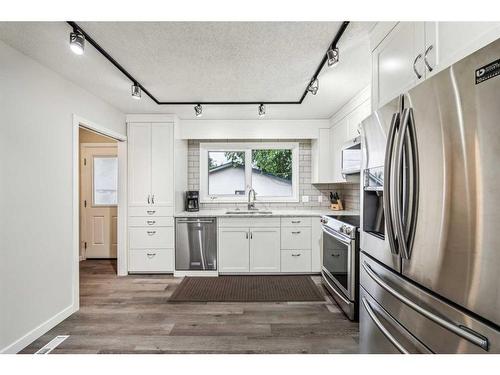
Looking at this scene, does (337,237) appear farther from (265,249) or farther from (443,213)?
(443,213)

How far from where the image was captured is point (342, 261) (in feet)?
9.04

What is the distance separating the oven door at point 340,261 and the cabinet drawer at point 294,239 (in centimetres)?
52

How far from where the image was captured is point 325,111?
3762mm

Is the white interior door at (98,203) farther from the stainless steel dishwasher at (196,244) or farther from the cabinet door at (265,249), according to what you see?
the cabinet door at (265,249)

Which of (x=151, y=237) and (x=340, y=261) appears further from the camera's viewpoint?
(x=151, y=237)

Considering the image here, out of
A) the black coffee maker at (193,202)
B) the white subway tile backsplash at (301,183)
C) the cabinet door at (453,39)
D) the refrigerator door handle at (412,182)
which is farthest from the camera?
the white subway tile backsplash at (301,183)

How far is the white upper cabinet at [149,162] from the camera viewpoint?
3.91 m

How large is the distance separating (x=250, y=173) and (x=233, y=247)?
1.34m

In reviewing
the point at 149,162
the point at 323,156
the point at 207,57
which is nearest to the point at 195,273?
the point at 149,162

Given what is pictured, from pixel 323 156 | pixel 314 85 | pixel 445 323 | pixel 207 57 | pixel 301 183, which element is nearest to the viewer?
pixel 445 323

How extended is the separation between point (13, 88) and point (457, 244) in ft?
9.38

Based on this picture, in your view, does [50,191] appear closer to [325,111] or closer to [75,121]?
[75,121]

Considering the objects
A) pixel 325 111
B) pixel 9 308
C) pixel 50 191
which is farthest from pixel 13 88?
pixel 325 111

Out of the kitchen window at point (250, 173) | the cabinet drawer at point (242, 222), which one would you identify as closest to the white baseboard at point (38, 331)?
the cabinet drawer at point (242, 222)
